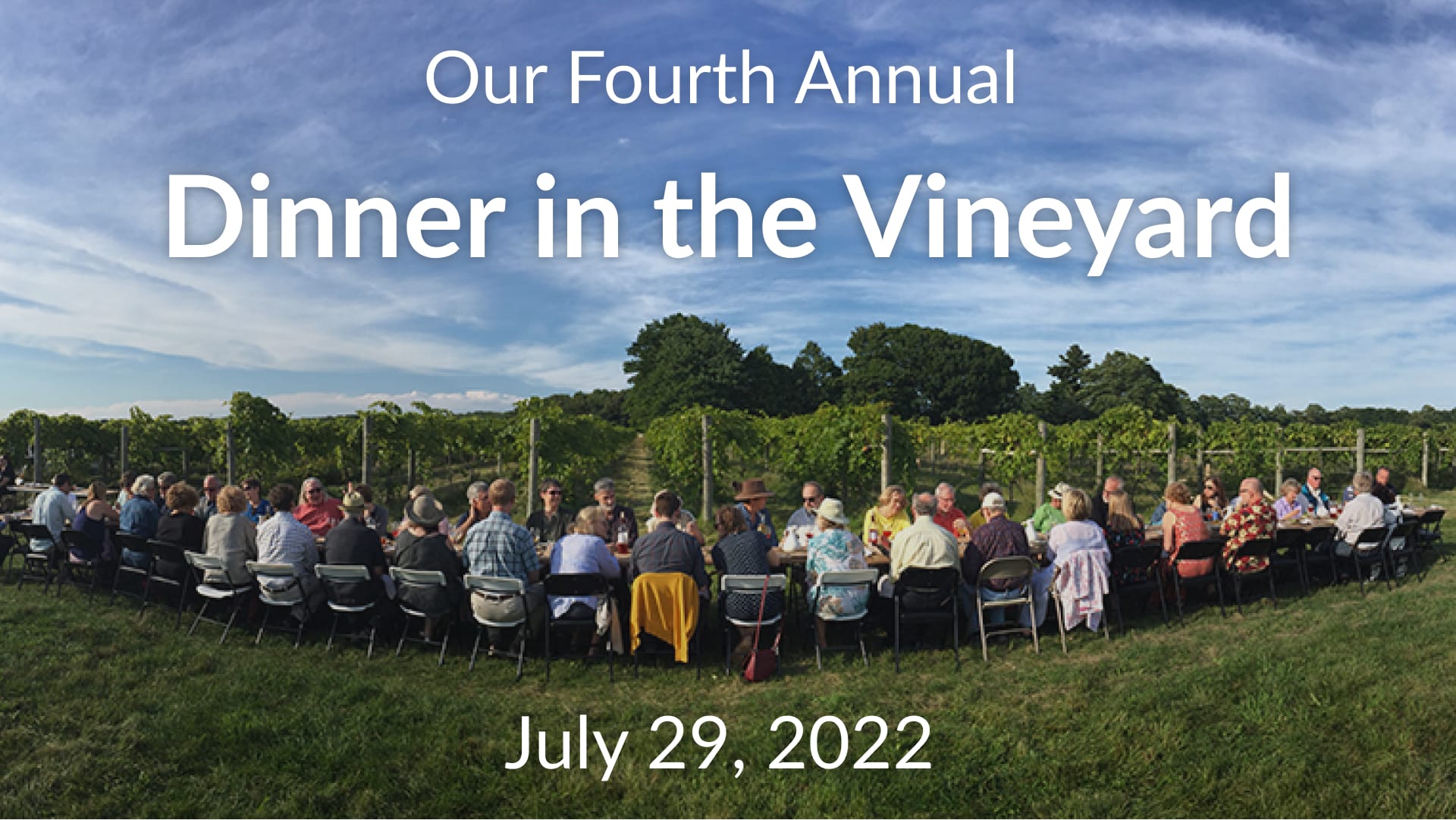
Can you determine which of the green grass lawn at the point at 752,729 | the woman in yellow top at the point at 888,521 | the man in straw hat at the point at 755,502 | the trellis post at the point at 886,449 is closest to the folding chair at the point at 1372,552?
the green grass lawn at the point at 752,729

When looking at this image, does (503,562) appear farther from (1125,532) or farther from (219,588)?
(1125,532)

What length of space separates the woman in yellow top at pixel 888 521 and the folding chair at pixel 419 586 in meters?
3.17

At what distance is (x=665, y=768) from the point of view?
389 centimetres

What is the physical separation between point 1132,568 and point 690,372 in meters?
36.4

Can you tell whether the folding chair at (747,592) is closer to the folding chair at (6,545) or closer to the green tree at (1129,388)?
the folding chair at (6,545)

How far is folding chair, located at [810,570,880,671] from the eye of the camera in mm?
5262

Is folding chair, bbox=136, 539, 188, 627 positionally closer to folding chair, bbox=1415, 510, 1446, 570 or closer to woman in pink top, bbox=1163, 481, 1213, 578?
woman in pink top, bbox=1163, 481, 1213, 578

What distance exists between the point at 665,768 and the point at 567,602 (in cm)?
168

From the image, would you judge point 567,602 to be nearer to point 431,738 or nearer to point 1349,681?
point 431,738

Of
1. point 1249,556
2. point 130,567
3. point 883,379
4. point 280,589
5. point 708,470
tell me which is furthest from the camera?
point 883,379

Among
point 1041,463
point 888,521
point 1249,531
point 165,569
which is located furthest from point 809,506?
point 1041,463

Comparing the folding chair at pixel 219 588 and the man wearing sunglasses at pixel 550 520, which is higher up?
the man wearing sunglasses at pixel 550 520

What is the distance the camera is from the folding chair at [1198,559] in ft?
20.0

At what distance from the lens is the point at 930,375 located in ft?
155
